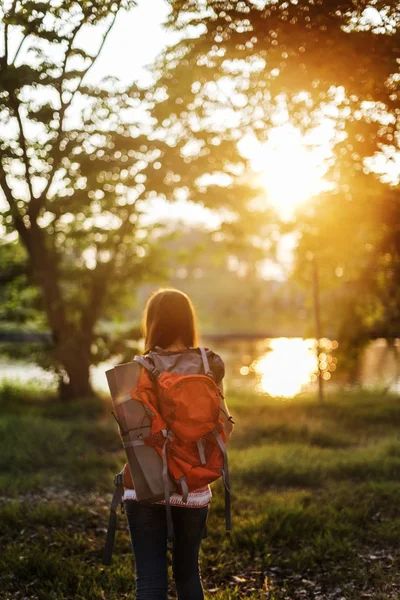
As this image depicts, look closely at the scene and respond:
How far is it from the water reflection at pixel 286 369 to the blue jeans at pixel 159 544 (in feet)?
23.2

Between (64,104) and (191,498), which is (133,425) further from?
(64,104)

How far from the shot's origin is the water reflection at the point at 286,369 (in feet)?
56.2

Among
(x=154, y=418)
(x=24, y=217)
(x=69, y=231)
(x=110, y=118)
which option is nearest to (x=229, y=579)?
(x=154, y=418)

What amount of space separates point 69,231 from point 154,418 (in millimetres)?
9883

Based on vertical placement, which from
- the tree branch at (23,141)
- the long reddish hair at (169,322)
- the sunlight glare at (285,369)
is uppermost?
the tree branch at (23,141)

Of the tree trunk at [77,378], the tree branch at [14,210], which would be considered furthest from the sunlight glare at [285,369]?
the tree branch at [14,210]

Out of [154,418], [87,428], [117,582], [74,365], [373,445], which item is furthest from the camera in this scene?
[74,365]

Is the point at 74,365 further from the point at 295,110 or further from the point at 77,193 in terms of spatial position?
the point at 295,110

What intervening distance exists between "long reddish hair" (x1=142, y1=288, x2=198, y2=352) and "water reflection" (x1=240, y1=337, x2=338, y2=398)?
698 centimetres

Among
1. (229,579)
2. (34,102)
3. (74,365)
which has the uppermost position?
(34,102)

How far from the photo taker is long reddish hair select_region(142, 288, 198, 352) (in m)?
3.01

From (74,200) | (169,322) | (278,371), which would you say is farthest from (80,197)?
(278,371)

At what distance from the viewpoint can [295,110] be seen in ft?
18.1

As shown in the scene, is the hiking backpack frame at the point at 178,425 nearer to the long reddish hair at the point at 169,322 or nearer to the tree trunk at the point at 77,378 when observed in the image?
the long reddish hair at the point at 169,322
